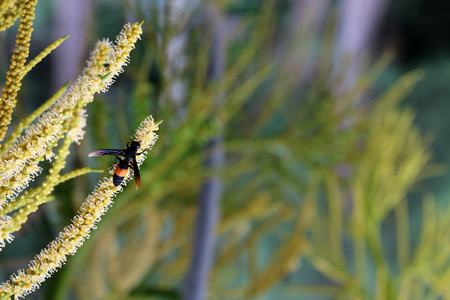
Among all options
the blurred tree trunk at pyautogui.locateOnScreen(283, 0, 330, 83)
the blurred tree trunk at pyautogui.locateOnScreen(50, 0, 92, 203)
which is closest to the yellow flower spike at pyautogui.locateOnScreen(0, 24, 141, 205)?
the blurred tree trunk at pyautogui.locateOnScreen(50, 0, 92, 203)

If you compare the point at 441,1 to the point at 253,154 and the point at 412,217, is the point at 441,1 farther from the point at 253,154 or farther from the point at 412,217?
the point at 253,154

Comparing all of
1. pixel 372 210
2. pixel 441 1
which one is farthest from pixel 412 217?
pixel 372 210

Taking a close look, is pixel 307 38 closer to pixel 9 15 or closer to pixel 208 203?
pixel 208 203

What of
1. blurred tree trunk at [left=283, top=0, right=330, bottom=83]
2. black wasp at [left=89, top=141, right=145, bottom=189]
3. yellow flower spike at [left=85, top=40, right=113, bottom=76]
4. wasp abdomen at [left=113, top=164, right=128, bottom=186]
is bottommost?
wasp abdomen at [left=113, top=164, right=128, bottom=186]

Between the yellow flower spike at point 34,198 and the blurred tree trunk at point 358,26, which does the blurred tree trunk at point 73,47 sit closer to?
the yellow flower spike at point 34,198

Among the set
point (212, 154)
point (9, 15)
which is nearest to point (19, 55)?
point (9, 15)

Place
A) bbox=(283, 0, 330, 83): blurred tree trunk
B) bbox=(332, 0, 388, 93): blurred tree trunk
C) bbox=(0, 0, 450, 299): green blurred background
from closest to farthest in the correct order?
1. bbox=(0, 0, 450, 299): green blurred background
2. bbox=(283, 0, 330, 83): blurred tree trunk
3. bbox=(332, 0, 388, 93): blurred tree trunk

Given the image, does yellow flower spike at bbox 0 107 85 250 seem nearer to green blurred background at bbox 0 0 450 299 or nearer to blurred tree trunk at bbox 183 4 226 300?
green blurred background at bbox 0 0 450 299
